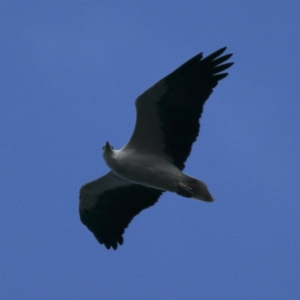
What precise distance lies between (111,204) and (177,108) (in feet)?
10.7

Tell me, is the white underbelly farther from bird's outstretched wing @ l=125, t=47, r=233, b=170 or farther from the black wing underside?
the black wing underside

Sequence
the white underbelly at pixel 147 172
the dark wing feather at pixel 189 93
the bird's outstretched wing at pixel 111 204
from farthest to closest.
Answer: the bird's outstretched wing at pixel 111 204
the white underbelly at pixel 147 172
the dark wing feather at pixel 189 93

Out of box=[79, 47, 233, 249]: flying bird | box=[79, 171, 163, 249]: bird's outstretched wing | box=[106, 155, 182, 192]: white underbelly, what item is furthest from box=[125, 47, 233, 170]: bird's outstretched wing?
box=[79, 171, 163, 249]: bird's outstretched wing

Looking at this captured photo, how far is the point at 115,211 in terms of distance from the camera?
61.1 feet

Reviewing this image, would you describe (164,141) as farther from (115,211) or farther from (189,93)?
(115,211)

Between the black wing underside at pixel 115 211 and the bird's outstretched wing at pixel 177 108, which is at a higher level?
the bird's outstretched wing at pixel 177 108

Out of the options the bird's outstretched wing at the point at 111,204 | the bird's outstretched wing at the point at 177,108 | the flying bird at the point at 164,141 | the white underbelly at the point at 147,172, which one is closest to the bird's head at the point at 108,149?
the flying bird at the point at 164,141

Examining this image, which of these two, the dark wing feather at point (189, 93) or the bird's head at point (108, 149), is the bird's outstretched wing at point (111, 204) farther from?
the dark wing feather at point (189, 93)

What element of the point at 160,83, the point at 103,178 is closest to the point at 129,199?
the point at 103,178

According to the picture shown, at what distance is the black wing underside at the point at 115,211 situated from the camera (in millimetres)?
18328

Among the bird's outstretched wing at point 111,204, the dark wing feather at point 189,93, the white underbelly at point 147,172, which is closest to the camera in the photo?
the dark wing feather at point 189,93

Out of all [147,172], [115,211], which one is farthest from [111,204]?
[147,172]

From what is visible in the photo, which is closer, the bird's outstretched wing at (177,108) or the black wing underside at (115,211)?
the bird's outstretched wing at (177,108)

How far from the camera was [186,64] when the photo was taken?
16156 millimetres
